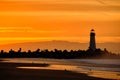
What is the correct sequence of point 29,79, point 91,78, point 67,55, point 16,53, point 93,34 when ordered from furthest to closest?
1. point 16,53
2. point 67,55
3. point 93,34
4. point 91,78
5. point 29,79

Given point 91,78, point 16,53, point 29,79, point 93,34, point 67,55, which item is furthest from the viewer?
point 16,53

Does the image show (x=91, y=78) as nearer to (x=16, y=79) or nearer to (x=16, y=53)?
(x=16, y=79)

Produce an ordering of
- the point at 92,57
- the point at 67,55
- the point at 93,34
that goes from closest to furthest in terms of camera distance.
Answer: the point at 93,34 < the point at 92,57 < the point at 67,55

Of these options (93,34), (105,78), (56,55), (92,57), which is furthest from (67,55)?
(105,78)

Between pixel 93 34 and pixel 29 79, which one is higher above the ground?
pixel 93 34

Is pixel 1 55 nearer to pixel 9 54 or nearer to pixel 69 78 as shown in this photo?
pixel 9 54

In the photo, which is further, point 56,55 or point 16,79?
point 56,55

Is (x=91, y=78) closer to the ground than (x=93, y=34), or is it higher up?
closer to the ground

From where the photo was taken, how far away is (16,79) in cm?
3209

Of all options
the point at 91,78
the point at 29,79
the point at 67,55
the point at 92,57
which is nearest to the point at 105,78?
the point at 91,78

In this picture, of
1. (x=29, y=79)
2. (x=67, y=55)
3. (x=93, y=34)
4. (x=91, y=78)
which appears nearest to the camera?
(x=29, y=79)

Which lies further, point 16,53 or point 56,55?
point 16,53

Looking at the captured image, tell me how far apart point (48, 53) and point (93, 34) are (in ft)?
116

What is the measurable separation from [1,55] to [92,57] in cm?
2347
